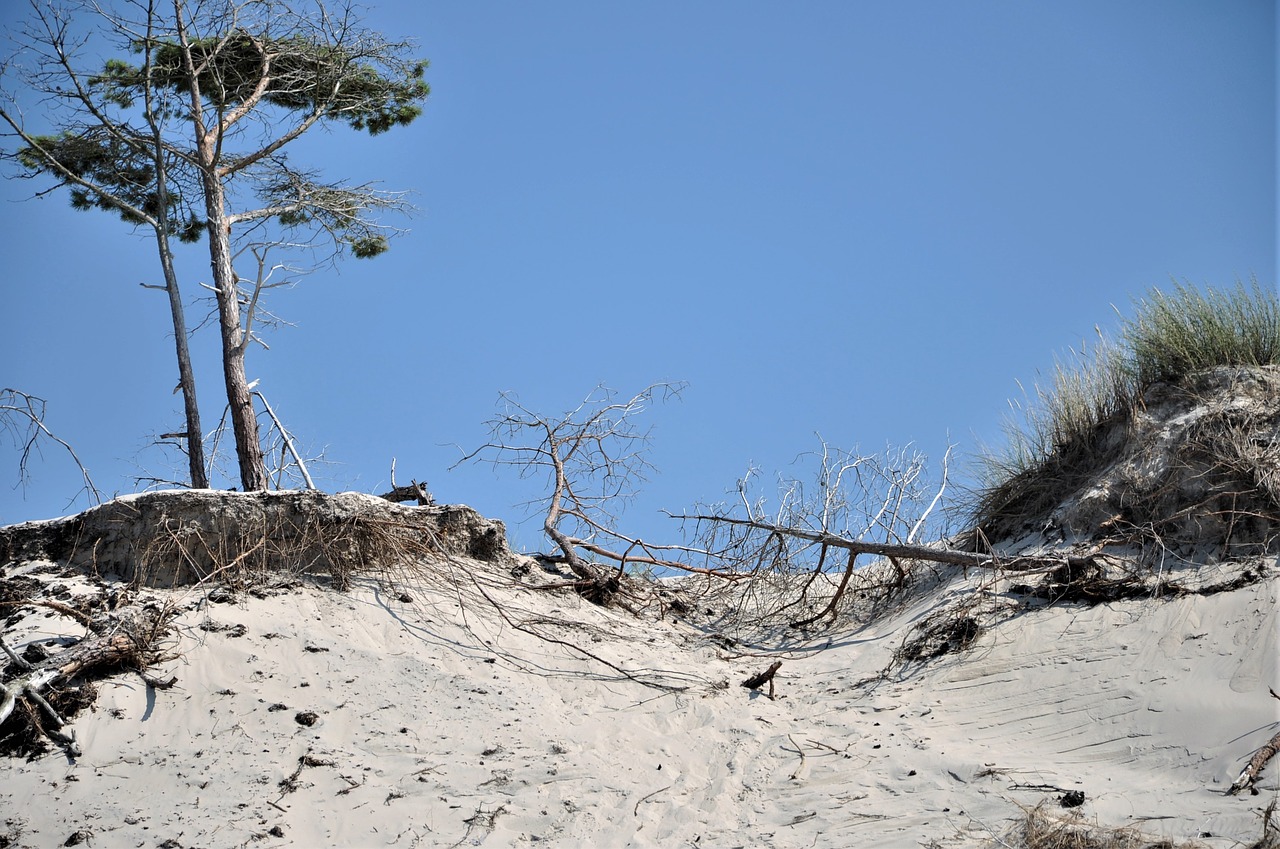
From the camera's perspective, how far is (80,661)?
6020mm

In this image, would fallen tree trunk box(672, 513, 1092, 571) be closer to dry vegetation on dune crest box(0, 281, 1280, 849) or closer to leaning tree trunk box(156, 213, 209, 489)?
dry vegetation on dune crest box(0, 281, 1280, 849)

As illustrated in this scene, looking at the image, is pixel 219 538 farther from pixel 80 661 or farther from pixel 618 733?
pixel 618 733

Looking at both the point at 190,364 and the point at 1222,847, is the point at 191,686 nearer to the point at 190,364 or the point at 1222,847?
the point at 1222,847

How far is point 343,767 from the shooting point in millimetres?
5688

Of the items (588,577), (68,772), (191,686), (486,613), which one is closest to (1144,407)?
(588,577)

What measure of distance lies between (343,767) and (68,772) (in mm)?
1323

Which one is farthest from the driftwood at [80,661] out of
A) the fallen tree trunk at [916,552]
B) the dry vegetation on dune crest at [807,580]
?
the fallen tree trunk at [916,552]

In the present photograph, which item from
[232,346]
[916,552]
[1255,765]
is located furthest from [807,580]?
[232,346]

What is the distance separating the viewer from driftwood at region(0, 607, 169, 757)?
5.66 metres

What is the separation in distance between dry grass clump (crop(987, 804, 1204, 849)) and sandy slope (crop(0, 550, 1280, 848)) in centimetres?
13

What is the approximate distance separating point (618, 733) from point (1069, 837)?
252 centimetres

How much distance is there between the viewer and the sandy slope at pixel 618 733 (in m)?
5.21

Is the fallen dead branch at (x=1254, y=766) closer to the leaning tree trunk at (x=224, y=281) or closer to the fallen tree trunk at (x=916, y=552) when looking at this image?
the fallen tree trunk at (x=916, y=552)

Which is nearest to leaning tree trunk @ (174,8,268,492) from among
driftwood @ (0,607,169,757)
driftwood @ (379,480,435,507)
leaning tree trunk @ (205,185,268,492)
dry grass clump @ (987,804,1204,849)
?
leaning tree trunk @ (205,185,268,492)
